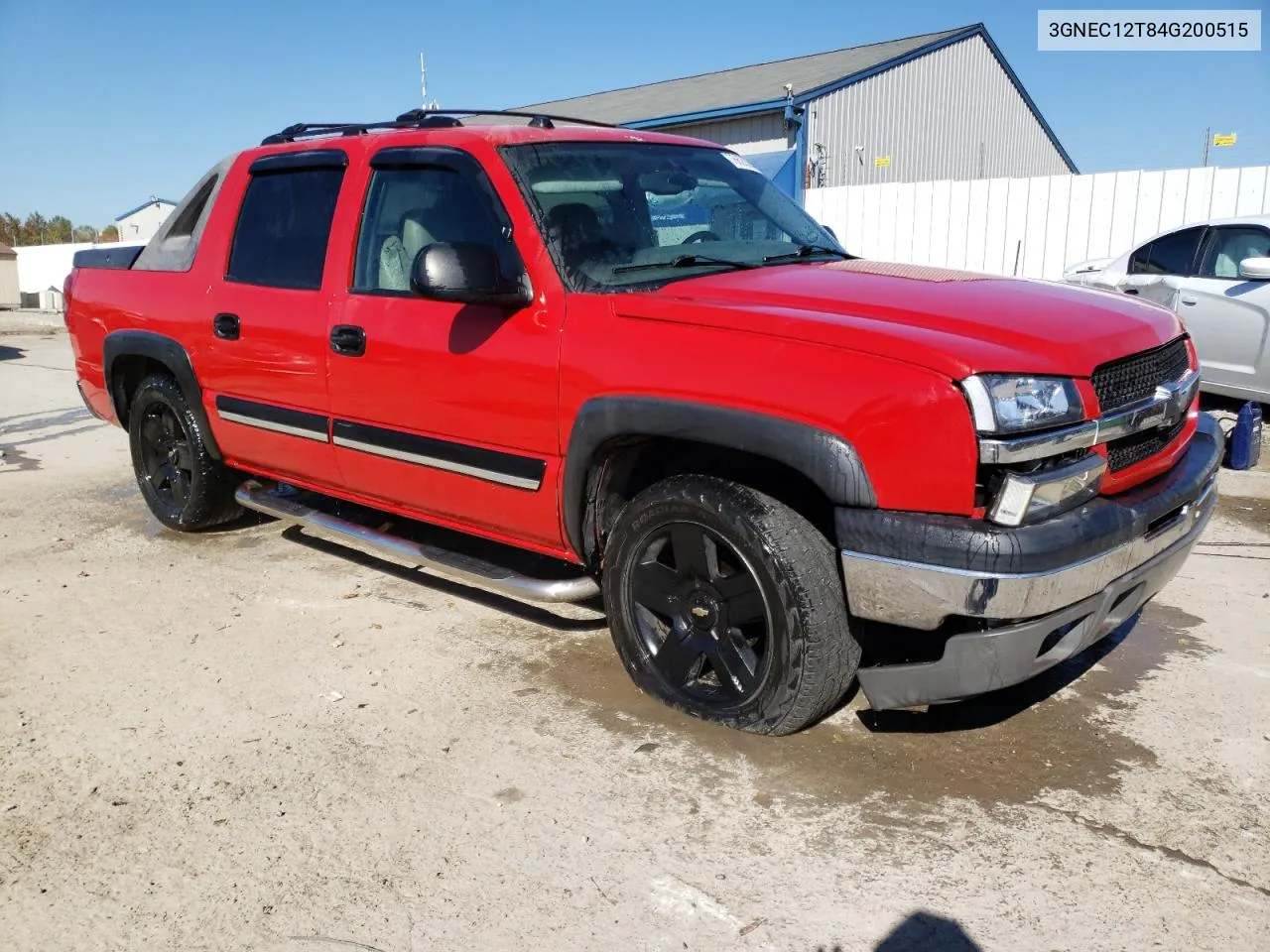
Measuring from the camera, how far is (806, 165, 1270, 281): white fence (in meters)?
11.6

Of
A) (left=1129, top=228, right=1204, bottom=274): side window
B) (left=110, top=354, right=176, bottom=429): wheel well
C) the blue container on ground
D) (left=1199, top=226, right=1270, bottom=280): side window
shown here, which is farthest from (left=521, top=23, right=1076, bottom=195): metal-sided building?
(left=110, top=354, right=176, bottom=429): wheel well

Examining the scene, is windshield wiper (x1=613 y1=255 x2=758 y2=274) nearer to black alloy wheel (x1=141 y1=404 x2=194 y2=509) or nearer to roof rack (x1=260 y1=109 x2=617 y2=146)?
roof rack (x1=260 y1=109 x2=617 y2=146)

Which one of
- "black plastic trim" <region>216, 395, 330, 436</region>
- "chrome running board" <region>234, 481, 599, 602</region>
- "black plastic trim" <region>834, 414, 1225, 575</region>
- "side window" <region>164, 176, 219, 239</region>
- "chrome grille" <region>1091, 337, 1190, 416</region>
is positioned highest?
"side window" <region>164, 176, 219, 239</region>

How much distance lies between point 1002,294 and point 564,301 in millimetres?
1360

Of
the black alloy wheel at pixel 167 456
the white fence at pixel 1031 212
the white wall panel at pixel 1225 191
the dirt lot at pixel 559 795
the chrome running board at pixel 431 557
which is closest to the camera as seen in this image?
the dirt lot at pixel 559 795

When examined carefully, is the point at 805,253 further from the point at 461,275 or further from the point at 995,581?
the point at 995,581

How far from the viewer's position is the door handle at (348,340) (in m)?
3.97

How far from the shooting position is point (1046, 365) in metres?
2.71

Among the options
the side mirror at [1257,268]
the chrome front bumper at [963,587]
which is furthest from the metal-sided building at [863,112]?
the chrome front bumper at [963,587]

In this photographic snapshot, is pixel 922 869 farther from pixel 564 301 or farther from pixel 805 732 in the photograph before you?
pixel 564 301

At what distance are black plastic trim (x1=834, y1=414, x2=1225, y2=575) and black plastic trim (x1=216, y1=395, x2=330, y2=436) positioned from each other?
2.40 m

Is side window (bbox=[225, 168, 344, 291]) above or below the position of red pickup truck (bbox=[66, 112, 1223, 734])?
above

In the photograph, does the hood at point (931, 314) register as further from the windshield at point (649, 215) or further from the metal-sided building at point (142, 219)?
the metal-sided building at point (142, 219)

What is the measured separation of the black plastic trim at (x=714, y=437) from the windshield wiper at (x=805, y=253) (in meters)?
0.99
